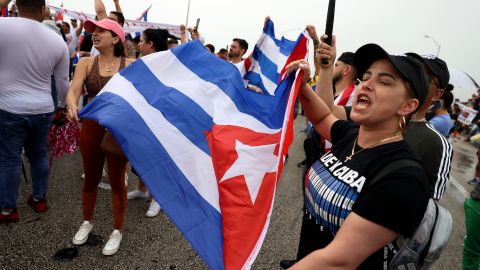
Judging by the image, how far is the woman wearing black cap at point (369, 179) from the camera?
1.20 metres

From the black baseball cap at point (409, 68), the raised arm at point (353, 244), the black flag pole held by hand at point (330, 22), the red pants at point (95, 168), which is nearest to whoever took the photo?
the raised arm at point (353, 244)

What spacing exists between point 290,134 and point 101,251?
6.93 feet

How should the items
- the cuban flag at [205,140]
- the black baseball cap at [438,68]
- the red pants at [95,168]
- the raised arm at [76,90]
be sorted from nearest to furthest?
the cuban flag at [205,140] → the black baseball cap at [438,68] → the raised arm at [76,90] → the red pants at [95,168]

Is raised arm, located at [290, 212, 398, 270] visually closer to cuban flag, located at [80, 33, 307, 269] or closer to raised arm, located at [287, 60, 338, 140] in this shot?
cuban flag, located at [80, 33, 307, 269]

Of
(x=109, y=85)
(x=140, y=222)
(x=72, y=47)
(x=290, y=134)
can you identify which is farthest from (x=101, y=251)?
(x=72, y=47)

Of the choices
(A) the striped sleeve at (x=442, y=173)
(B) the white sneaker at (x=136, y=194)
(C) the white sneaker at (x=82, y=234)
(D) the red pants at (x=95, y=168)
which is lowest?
(B) the white sneaker at (x=136, y=194)

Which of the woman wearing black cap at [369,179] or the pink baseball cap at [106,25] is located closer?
the woman wearing black cap at [369,179]

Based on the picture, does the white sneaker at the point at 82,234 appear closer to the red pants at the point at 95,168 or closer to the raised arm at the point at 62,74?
the red pants at the point at 95,168

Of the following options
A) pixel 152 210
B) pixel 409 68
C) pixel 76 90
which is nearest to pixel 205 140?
pixel 409 68

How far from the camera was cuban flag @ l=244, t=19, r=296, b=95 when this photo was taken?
3.58 meters

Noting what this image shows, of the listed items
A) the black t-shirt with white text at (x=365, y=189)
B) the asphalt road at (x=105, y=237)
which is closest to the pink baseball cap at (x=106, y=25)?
the asphalt road at (x=105, y=237)

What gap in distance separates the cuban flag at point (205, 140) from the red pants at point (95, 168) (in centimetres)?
53

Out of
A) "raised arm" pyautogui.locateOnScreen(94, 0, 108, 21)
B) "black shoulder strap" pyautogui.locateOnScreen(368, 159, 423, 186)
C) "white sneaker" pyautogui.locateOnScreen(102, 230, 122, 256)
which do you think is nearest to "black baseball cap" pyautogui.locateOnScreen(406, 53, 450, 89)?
"black shoulder strap" pyautogui.locateOnScreen(368, 159, 423, 186)

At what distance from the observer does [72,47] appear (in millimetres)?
7605
